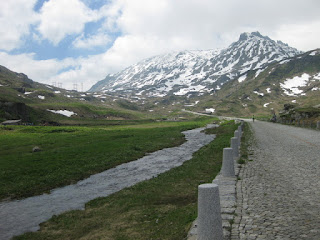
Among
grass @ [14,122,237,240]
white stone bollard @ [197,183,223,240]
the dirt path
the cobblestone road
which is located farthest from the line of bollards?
the dirt path

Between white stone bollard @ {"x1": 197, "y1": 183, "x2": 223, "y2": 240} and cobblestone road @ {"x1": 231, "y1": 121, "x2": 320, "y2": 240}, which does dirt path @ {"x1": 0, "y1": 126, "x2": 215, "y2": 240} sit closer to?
white stone bollard @ {"x1": 197, "y1": 183, "x2": 223, "y2": 240}

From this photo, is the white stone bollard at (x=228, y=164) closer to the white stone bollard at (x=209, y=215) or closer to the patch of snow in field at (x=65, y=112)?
the white stone bollard at (x=209, y=215)

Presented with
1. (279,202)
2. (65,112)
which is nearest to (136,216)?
(279,202)

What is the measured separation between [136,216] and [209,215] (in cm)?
603

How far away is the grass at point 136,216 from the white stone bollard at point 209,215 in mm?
1636

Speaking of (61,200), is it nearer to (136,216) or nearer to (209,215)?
(136,216)

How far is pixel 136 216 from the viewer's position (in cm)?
1215

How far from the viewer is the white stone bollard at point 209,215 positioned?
22.5 ft

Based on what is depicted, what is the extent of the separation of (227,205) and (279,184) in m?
4.33

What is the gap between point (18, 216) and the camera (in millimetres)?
14469

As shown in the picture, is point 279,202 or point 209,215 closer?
point 209,215

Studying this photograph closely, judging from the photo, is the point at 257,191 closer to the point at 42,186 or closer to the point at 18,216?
the point at 18,216

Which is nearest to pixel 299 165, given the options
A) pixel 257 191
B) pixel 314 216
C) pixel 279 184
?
pixel 279 184

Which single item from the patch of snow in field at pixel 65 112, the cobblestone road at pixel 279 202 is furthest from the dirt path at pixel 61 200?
A: the patch of snow in field at pixel 65 112
